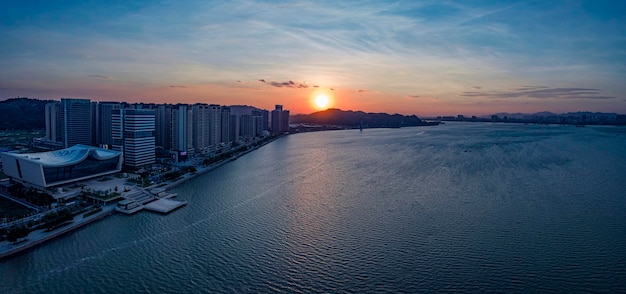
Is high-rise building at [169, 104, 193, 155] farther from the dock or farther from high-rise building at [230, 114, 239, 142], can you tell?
high-rise building at [230, 114, 239, 142]

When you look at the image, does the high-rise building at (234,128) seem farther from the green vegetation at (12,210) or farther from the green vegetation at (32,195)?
the green vegetation at (12,210)

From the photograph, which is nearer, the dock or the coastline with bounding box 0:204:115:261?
the coastline with bounding box 0:204:115:261

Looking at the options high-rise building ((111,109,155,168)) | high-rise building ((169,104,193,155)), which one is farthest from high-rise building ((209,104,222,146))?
high-rise building ((111,109,155,168))

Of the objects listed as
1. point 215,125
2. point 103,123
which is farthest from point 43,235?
point 215,125

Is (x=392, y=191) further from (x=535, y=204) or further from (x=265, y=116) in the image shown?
(x=265, y=116)

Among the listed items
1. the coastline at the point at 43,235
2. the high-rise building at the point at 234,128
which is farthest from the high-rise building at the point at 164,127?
the coastline at the point at 43,235

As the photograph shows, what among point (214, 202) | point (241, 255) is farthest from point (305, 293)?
point (214, 202)
